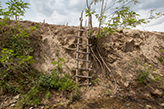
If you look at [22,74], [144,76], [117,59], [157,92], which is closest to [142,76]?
[144,76]

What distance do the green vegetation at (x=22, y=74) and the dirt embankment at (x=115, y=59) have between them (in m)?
0.43

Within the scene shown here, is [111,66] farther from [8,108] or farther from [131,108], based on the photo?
[8,108]

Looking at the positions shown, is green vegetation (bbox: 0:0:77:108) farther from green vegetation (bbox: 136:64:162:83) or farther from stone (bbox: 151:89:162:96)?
stone (bbox: 151:89:162:96)

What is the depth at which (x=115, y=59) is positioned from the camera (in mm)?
5258

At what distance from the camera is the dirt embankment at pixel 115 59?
14.9 feet

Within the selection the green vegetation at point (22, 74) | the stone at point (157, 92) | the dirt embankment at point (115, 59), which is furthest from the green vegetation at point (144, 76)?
the green vegetation at point (22, 74)

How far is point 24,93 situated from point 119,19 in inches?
196

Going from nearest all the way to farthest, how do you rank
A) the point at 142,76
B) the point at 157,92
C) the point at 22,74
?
the point at 22,74 → the point at 157,92 → the point at 142,76

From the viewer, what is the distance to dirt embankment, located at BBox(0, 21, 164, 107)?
4.55 metres

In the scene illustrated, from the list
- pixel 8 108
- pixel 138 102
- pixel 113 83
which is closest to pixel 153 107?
pixel 138 102

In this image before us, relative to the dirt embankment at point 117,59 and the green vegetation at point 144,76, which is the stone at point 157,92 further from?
the green vegetation at point 144,76

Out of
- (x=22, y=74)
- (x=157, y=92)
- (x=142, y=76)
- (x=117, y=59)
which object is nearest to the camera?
(x=22, y=74)

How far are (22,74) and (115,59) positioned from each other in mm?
4328

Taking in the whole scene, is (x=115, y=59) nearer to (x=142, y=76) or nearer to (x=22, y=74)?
(x=142, y=76)
